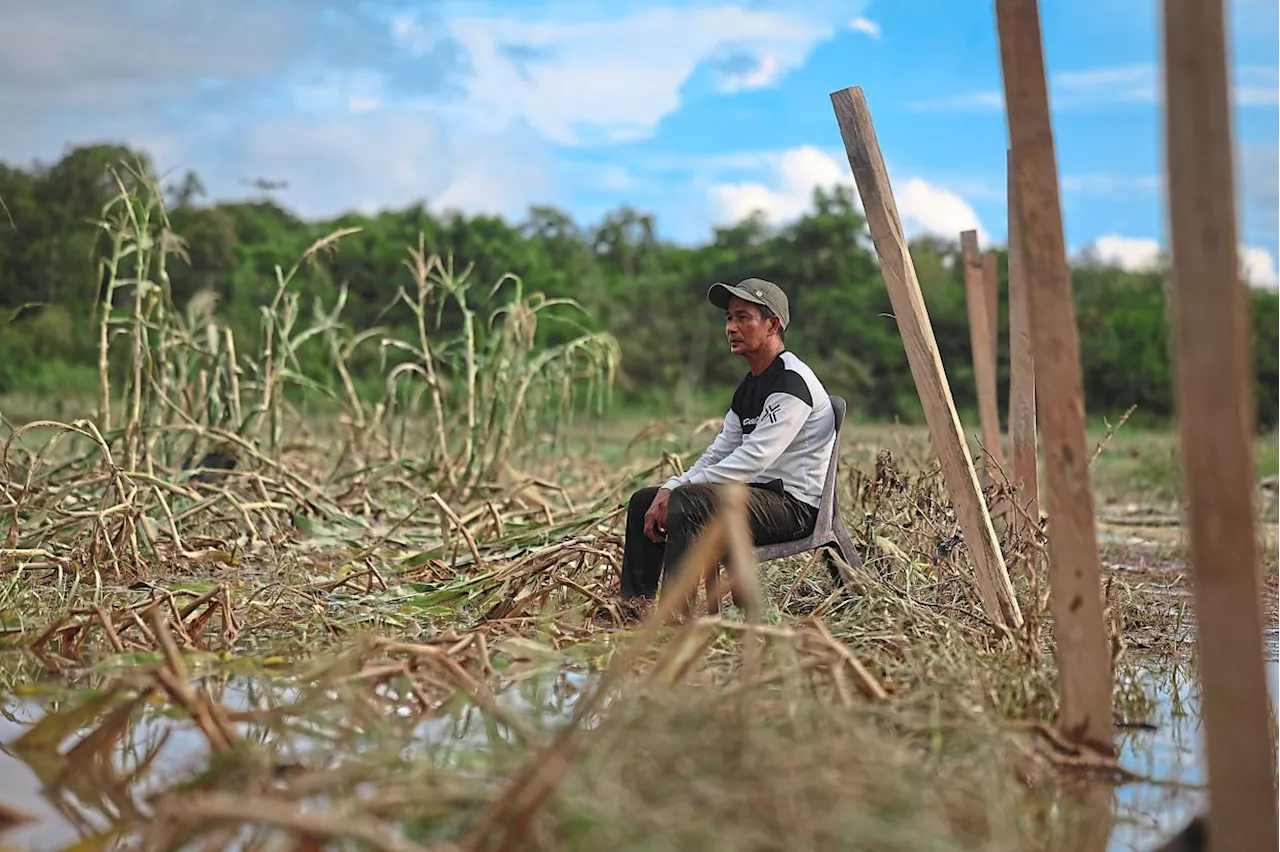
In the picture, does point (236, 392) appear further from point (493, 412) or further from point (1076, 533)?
point (1076, 533)

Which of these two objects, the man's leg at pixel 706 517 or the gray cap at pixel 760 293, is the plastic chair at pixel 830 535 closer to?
the man's leg at pixel 706 517

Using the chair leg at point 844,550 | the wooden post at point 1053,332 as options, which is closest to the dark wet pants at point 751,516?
the chair leg at point 844,550

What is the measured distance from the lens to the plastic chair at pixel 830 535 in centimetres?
475

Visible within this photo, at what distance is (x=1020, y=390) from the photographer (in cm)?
507

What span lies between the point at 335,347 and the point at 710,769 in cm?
645

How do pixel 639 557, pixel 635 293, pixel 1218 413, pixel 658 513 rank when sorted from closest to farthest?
1. pixel 1218 413
2. pixel 658 513
3. pixel 639 557
4. pixel 635 293

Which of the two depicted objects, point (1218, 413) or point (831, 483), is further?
point (831, 483)

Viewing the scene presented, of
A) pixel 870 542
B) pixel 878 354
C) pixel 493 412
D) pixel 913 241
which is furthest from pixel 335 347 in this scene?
pixel 913 241

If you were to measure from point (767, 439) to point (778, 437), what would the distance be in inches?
1.4

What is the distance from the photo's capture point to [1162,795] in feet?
10.2

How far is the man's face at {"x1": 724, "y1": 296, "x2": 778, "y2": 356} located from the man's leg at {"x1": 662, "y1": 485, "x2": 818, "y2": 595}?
0.49m

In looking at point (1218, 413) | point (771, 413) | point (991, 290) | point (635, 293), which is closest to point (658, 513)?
point (771, 413)

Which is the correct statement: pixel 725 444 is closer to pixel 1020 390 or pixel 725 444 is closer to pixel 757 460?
pixel 757 460

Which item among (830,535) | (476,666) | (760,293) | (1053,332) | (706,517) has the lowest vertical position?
(476,666)
